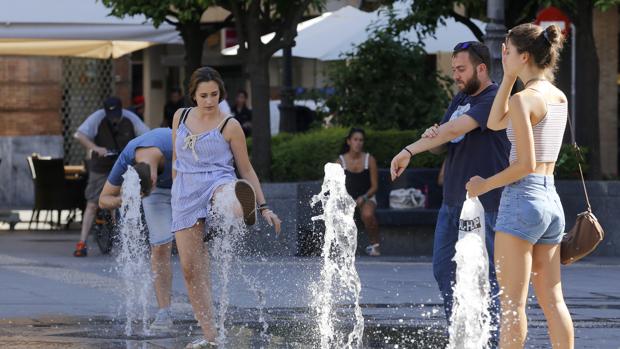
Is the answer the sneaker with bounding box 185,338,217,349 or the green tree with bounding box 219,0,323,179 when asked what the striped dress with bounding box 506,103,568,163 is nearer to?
the sneaker with bounding box 185,338,217,349

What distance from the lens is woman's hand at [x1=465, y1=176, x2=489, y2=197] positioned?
652cm

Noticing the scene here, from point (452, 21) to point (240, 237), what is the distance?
12885 millimetres

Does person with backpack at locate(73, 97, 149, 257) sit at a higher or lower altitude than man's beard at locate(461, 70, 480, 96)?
lower

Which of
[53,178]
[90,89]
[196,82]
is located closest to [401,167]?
[196,82]

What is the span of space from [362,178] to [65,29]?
490 centimetres

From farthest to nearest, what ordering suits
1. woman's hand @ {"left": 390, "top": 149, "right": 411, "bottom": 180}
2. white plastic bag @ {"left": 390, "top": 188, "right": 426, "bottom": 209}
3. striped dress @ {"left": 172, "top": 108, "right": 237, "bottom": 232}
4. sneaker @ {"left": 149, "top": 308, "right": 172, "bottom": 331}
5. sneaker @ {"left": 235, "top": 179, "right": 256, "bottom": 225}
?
white plastic bag @ {"left": 390, "top": 188, "right": 426, "bottom": 209} < sneaker @ {"left": 149, "top": 308, "right": 172, "bottom": 331} < striped dress @ {"left": 172, "top": 108, "right": 237, "bottom": 232} < sneaker @ {"left": 235, "top": 179, "right": 256, "bottom": 225} < woman's hand @ {"left": 390, "top": 149, "right": 411, "bottom": 180}

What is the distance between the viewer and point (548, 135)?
6504mm

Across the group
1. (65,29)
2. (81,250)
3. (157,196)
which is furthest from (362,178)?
(157,196)

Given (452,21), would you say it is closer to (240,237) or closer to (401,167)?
(240,237)

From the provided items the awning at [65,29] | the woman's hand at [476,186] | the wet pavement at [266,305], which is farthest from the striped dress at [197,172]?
the awning at [65,29]

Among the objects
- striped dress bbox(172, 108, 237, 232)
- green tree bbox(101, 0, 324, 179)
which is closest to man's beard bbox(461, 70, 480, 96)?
striped dress bbox(172, 108, 237, 232)

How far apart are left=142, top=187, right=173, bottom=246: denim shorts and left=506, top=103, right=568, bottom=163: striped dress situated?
3355mm

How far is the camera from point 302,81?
96.3 ft

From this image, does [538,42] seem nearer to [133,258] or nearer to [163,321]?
[163,321]
